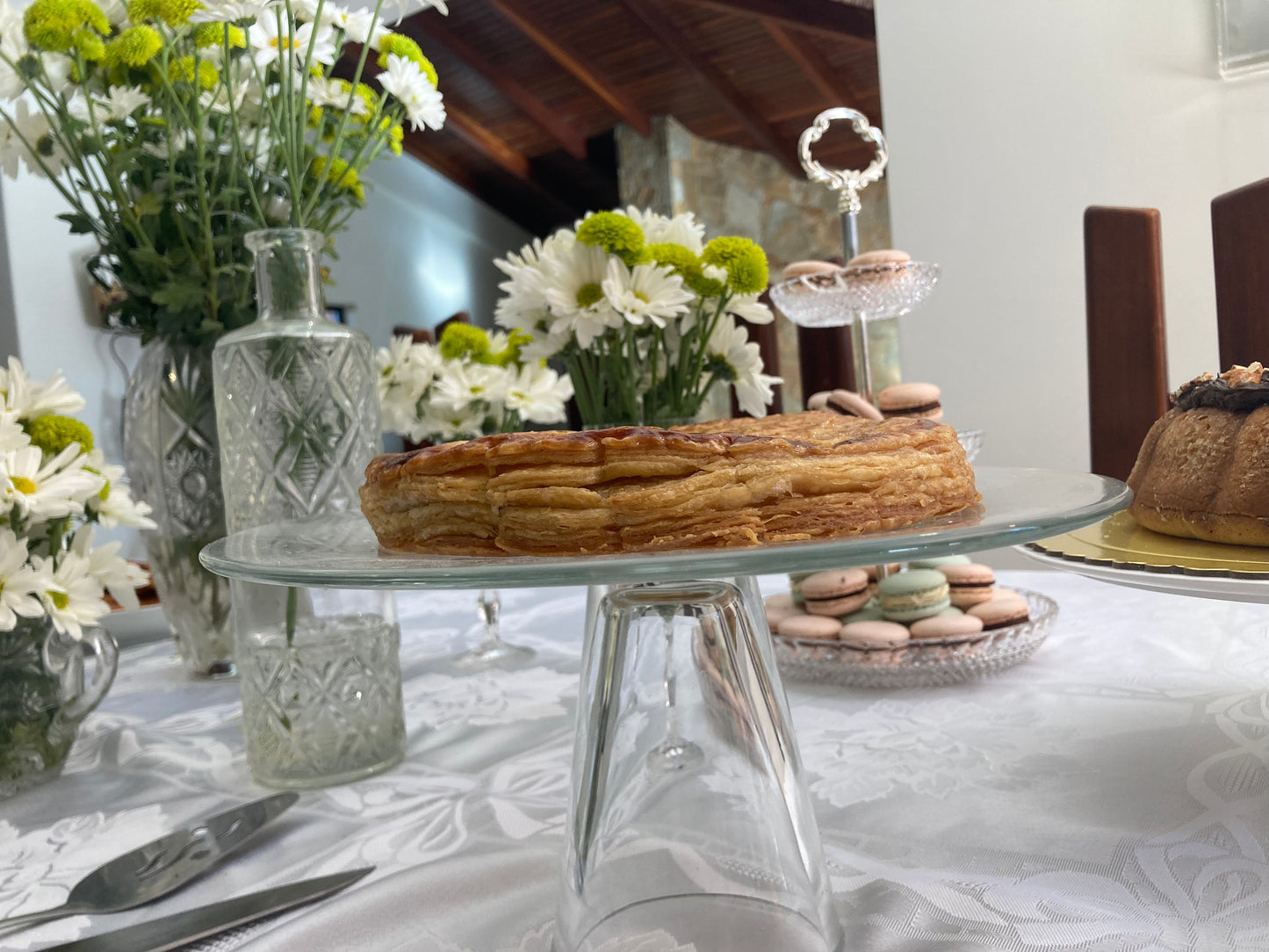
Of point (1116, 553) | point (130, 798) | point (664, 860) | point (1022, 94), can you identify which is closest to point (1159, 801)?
point (1116, 553)

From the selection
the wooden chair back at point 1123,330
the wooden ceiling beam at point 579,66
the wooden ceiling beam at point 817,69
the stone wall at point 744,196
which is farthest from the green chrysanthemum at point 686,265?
the stone wall at point 744,196

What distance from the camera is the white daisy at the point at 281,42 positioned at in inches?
31.7

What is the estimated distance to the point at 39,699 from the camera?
71 centimetres

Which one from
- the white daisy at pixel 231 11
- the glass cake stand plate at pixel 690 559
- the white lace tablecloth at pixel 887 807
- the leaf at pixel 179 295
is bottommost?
the white lace tablecloth at pixel 887 807

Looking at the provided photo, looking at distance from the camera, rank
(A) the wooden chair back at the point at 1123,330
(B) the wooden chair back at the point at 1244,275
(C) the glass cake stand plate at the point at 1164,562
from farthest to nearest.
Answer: (A) the wooden chair back at the point at 1123,330 → (B) the wooden chair back at the point at 1244,275 → (C) the glass cake stand plate at the point at 1164,562

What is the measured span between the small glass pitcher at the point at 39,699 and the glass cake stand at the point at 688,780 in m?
0.32

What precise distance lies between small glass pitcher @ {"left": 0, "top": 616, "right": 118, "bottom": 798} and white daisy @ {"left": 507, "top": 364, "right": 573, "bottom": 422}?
1.71ft

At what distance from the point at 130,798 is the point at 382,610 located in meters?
0.22

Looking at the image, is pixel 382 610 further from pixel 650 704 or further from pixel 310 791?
pixel 650 704

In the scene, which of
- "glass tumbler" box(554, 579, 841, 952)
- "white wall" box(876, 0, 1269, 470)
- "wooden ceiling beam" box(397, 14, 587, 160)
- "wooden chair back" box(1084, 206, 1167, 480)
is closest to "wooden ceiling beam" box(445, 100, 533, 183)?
"wooden ceiling beam" box(397, 14, 587, 160)

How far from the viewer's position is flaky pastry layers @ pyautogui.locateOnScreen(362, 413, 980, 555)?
462 mm

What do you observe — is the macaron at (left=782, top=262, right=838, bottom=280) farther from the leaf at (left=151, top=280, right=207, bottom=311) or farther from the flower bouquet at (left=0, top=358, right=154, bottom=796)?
the flower bouquet at (left=0, top=358, right=154, bottom=796)

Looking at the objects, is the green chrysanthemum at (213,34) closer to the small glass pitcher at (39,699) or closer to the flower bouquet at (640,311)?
the flower bouquet at (640,311)

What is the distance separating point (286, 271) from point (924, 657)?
0.61 meters
